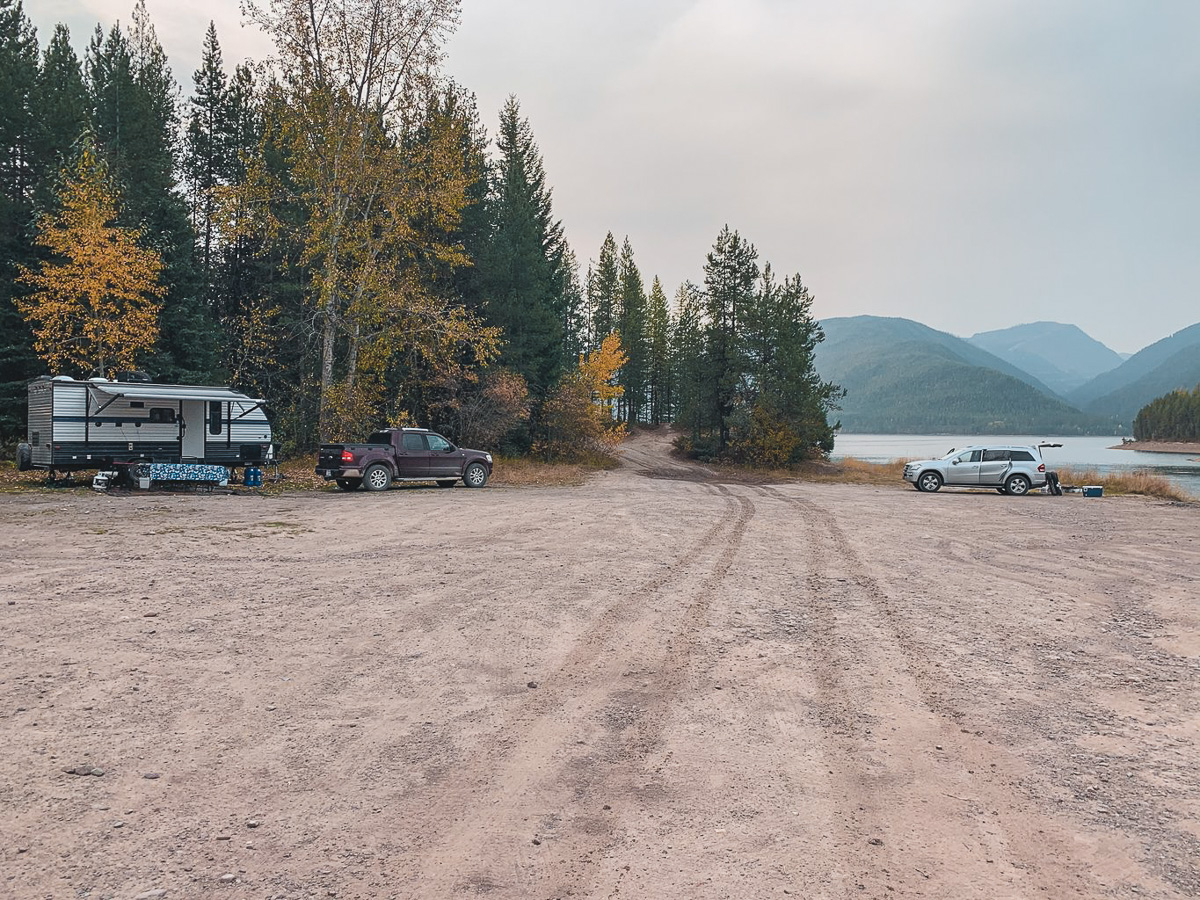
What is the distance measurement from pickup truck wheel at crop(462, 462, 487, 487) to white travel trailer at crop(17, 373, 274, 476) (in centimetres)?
618

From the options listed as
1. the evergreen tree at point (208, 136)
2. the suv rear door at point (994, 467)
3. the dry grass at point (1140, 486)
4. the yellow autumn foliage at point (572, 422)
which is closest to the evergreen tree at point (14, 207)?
the evergreen tree at point (208, 136)

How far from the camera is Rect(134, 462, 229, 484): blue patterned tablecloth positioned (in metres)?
19.9

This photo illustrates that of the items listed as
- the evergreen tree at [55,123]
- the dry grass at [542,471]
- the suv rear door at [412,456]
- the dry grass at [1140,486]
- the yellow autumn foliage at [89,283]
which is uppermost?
the evergreen tree at [55,123]

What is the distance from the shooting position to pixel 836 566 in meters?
11.5

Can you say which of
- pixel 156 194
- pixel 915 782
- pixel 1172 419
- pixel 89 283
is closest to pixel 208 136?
pixel 156 194

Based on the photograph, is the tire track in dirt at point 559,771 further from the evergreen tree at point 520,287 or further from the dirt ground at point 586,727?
the evergreen tree at point 520,287

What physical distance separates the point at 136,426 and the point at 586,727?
21094 mm

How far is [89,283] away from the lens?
2606 cm

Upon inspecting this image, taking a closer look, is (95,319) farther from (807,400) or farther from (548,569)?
(807,400)

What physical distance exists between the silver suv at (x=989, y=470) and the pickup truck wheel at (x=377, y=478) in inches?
808

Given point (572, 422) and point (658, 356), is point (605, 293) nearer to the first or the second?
point (658, 356)

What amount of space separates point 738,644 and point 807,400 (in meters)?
39.7

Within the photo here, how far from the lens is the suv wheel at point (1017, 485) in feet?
92.4

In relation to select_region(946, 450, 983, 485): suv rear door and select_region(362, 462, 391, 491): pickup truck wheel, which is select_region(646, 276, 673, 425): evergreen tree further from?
select_region(362, 462, 391, 491): pickup truck wheel
